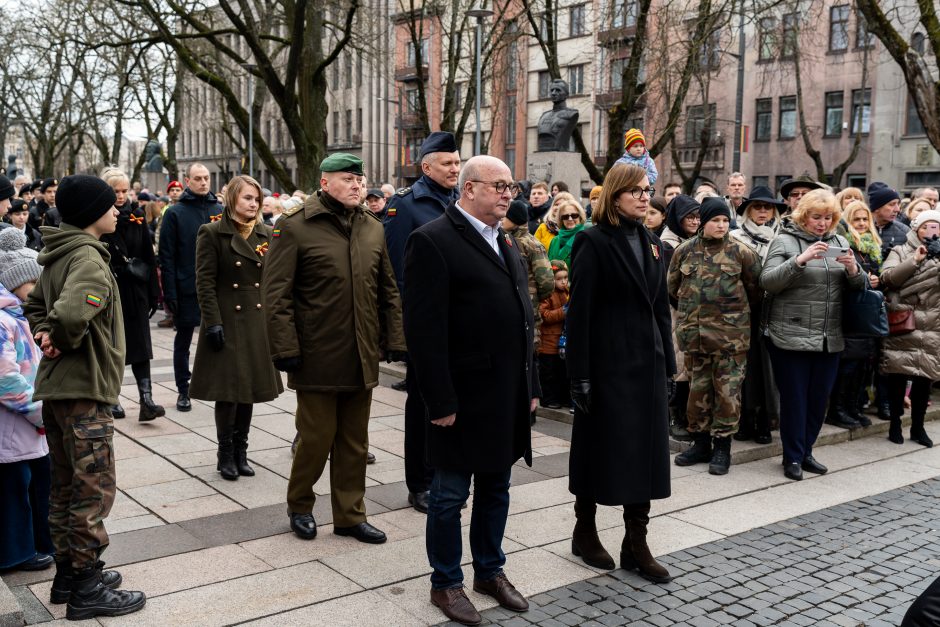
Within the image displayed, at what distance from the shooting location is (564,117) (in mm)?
14523

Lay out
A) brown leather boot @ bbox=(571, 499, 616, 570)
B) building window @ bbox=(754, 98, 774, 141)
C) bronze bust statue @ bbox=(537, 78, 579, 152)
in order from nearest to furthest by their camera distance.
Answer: brown leather boot @ bbox=(571, 499, 616, 570) < bronze bust statue @ bbox=(537, 78, 579, 152) < building window @ bbox=(754, 98, 774, 141)

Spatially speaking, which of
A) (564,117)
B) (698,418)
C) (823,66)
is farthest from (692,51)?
(823,66)

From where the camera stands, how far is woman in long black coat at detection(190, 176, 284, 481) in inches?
257

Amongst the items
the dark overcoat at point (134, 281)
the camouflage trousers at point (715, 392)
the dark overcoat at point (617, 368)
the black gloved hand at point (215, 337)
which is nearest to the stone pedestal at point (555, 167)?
the dark overcoat at point (134, 281)

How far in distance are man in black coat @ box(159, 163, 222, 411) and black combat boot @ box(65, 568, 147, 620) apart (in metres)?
4.08

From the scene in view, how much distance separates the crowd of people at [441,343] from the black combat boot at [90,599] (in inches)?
0.5

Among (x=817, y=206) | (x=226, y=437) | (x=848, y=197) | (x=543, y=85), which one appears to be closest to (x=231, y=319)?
(x=226, y=437)

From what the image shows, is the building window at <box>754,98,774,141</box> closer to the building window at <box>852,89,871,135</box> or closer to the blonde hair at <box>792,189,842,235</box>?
the building window at <box>852,89,871,135</box>

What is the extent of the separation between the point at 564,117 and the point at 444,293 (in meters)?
10.7

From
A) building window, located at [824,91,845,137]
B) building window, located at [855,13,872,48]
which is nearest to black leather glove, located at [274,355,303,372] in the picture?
building window, located at [855,13,872,48]

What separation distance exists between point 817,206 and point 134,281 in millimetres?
5529

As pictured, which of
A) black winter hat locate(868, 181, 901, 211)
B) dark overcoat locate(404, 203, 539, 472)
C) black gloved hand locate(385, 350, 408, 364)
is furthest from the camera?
black winter hat locate(868, 181, 901, 211)

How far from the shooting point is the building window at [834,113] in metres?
39.2

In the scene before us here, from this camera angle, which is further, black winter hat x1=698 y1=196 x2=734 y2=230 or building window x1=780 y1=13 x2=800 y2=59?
building window x1=780 y1=13 x2=800 y2=59
